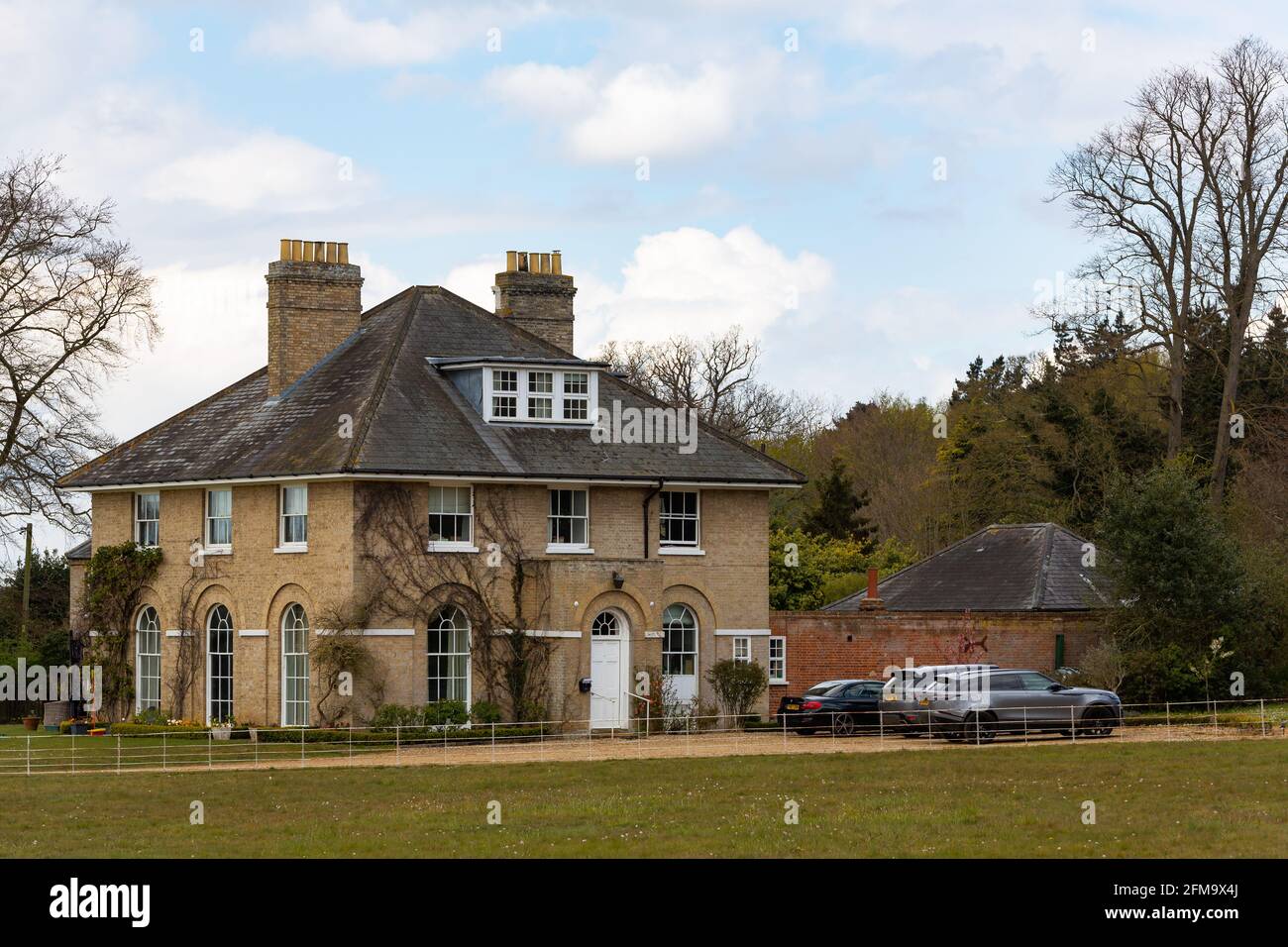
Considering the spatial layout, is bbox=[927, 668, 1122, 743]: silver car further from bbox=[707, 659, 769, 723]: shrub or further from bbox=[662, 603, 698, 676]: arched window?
bbox=[662, 603, 698, 676]: arched window

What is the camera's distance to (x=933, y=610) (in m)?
48.2

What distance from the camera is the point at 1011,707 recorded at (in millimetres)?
36438

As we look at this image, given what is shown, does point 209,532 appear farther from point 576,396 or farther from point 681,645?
point 681,645

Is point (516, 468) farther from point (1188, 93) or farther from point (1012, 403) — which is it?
point (1012, 403)

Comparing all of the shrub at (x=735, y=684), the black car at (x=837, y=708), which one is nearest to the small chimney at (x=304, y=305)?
the shrub at (x=735, y=684)

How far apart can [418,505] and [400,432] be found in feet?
5.41

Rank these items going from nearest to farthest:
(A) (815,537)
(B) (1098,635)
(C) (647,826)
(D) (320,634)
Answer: (C) (647,826)
(D) (320,634)
(B) (1098,635)
(A) (815,537)

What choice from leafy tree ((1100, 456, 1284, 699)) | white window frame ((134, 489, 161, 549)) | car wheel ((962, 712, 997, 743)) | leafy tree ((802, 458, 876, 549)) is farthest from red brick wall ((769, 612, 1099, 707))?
leafy tree ((802, 458, 876, 549))

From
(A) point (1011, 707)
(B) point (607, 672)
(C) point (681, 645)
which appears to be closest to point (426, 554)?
(B) point (607, 672)

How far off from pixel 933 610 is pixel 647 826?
27.3 metres

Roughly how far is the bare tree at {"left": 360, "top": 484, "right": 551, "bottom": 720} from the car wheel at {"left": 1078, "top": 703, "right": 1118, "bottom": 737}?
11154 mm

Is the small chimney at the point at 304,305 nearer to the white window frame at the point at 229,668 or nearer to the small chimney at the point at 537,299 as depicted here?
the small chimney at the point at 537,299
